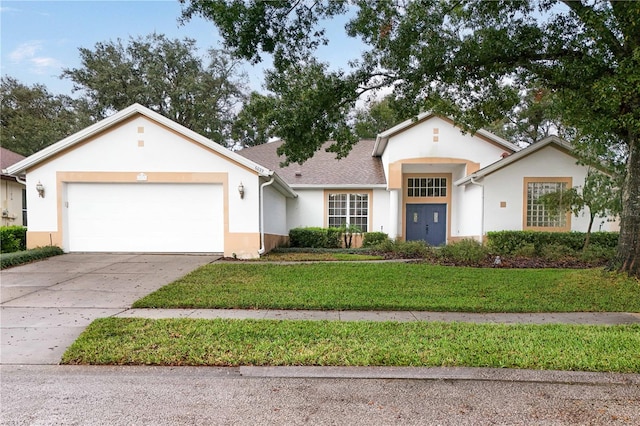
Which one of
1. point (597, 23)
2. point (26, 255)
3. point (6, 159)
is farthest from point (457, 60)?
point (6, 159)

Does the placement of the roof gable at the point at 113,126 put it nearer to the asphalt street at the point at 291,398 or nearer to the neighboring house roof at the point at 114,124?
the neighboring house roof at the point at 114,124

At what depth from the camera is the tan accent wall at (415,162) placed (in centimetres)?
1616

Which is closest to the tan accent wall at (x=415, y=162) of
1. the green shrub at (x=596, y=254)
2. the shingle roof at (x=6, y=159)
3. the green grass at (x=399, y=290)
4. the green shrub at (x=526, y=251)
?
the green shrub at (x=526, y=251)

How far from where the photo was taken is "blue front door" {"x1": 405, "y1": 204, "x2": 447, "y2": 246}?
17.9 m

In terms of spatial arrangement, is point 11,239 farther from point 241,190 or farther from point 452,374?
point 452,374

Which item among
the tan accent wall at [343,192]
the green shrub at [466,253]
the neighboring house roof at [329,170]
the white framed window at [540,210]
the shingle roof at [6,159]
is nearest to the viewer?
the green shrub at [466,253]

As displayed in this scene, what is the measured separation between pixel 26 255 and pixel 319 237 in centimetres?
999

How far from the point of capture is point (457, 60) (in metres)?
8.54

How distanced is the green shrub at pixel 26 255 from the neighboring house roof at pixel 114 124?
9.05 ft

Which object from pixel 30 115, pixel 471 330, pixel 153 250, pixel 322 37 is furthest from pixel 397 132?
pixel 30 115

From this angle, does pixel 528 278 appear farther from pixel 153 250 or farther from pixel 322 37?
pixel 153 250

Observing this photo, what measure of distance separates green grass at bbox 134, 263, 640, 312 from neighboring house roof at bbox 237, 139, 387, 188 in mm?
7680

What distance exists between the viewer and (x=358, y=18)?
28.0ft

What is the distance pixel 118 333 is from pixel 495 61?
919 centimetres
